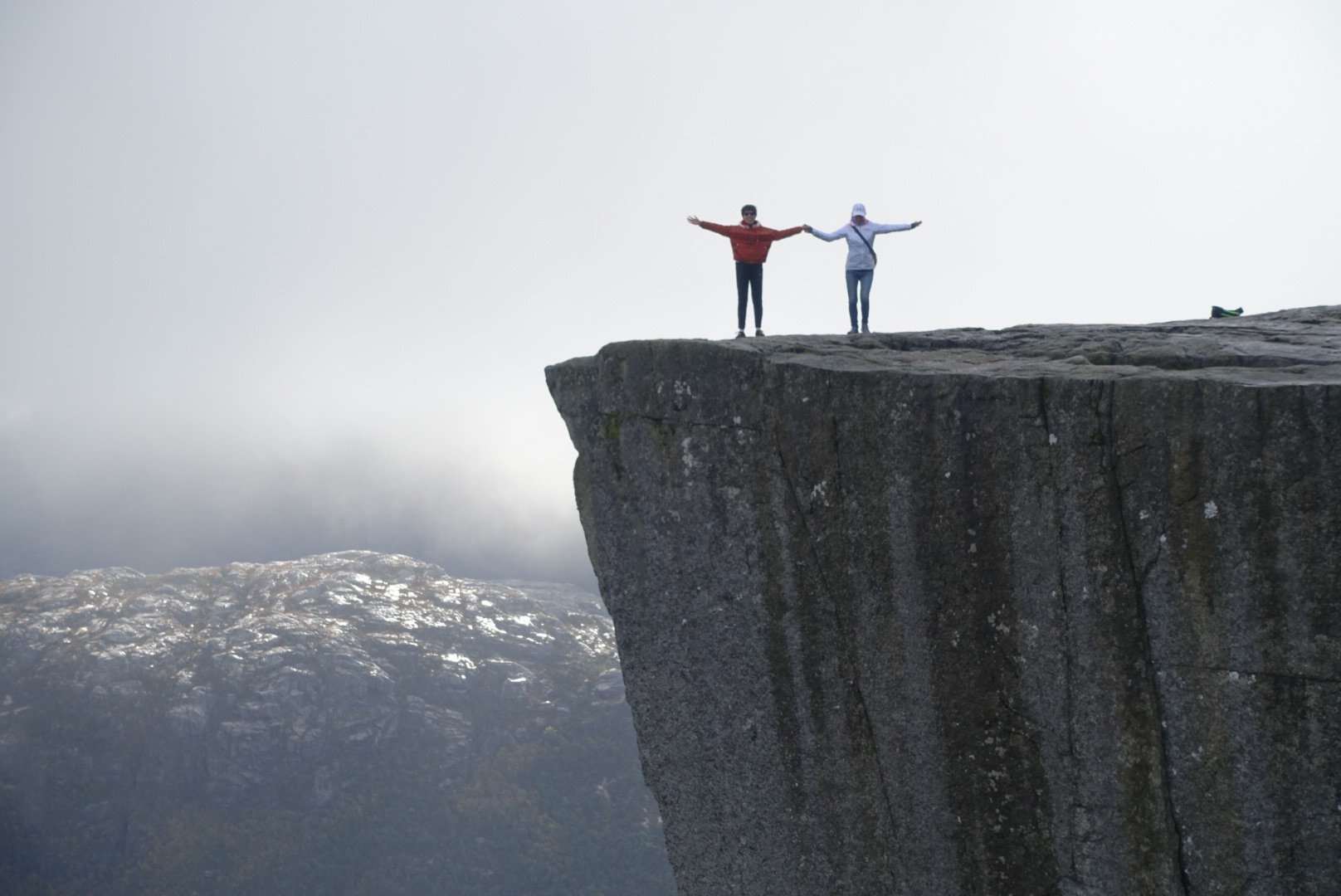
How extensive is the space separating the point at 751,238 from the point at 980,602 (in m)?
9.01

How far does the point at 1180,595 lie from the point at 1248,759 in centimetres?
161

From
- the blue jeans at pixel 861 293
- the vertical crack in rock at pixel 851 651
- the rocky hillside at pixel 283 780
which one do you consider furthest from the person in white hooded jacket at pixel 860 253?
the rocky hillside at pixel 283 780

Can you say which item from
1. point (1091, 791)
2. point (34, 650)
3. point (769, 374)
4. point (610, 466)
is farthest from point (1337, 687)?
point (34, 650)

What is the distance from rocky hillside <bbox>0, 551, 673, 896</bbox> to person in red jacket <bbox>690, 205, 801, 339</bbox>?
153016 mm

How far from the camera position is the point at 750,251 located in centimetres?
1689

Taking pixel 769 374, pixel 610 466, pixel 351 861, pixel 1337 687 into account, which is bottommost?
pixel 351 861

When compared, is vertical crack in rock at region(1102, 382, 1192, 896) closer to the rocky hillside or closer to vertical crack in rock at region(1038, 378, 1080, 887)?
vertical crack in rock at region(1038, 378, 1080, 887)

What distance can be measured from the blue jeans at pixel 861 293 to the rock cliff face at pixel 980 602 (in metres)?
4.56

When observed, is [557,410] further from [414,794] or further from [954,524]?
[414,794]

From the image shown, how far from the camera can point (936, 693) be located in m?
10.2

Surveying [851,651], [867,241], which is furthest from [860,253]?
[851,651]

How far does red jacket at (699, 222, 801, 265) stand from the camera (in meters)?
16.8

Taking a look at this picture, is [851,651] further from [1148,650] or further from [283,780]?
[283,780]

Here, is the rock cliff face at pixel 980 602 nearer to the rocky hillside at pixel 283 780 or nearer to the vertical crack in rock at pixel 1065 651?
the vertical crack in rock at pixel 1065 651
